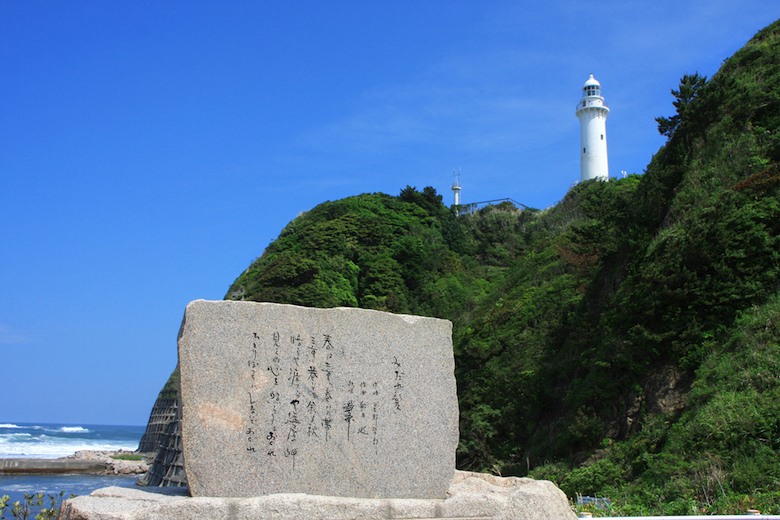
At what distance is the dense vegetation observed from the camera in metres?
8.36

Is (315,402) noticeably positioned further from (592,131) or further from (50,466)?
(592,131)

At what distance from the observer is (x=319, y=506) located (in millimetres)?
4688

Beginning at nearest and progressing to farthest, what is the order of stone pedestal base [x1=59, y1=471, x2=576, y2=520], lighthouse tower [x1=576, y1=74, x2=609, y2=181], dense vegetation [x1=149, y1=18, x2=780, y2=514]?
stone pedestal base [x1=59, y1=471, x2=576, y2=520], dense vegetation [x1=149, y1=18, x2=780, y2=514], lighthouse tower [x1=576, y1=74, x2=609, y2=181]

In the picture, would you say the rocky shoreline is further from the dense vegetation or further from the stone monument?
the stone monument

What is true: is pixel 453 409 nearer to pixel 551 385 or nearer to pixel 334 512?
pixel 334 512

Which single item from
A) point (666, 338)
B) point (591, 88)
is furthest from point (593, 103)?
point (666, 338)

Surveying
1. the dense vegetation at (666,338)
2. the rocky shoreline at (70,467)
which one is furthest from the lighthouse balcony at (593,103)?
the rocky shoreline at (70,467)

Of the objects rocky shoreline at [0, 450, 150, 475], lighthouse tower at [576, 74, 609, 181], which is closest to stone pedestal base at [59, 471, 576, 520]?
rocky shoreline at [0, 450, 150, 475]

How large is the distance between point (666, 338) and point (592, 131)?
31315 mm

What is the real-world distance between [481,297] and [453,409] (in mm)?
25506

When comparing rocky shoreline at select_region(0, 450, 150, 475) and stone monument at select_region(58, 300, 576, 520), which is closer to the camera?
stone monument at select_region(58, 300, 576, 520)

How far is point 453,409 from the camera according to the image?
5.73 metres

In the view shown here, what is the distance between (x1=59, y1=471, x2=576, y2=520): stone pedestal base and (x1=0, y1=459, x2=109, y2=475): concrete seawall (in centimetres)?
2884

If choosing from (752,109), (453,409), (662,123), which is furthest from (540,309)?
(453,409)
